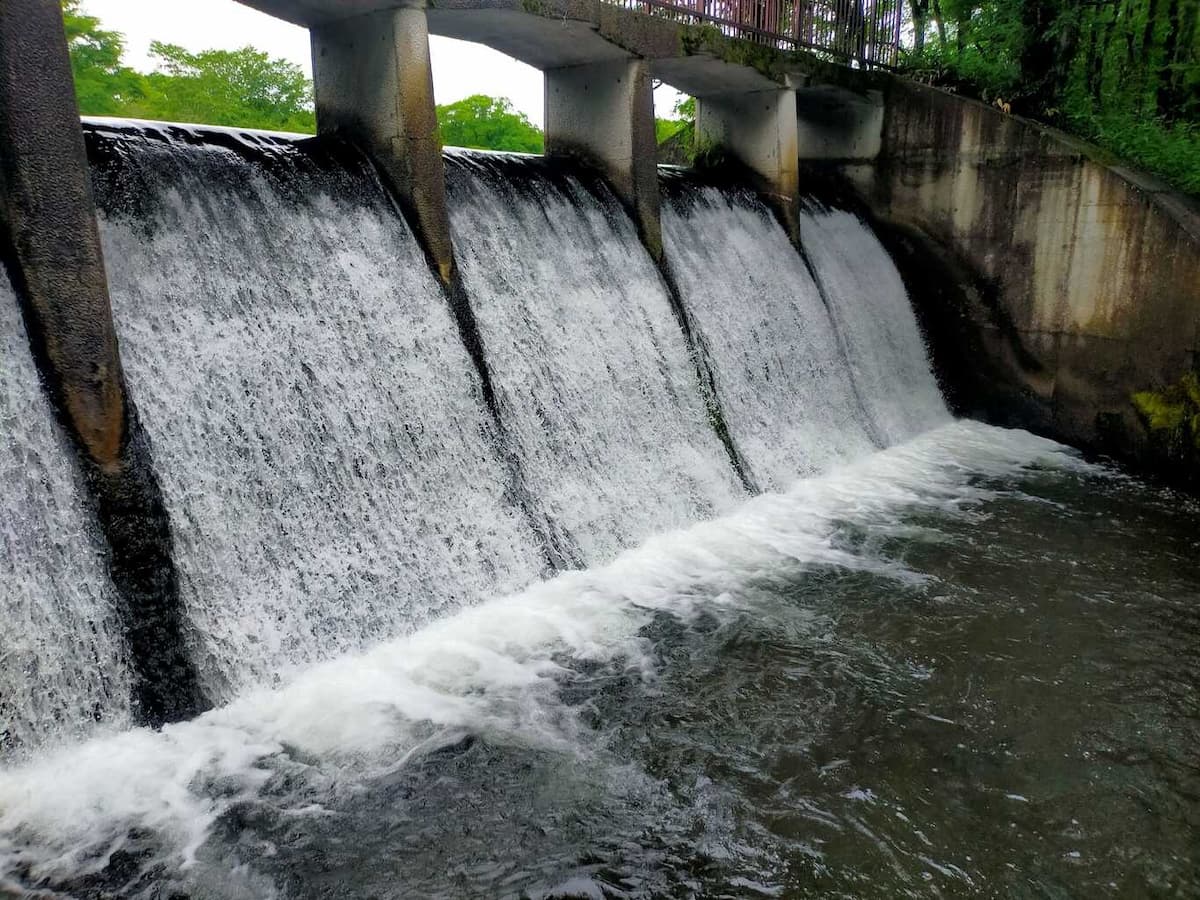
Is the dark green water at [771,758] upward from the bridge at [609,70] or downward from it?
downward

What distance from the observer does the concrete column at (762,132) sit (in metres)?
11.3

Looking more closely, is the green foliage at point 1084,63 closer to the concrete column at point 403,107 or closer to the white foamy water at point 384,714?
the white foamy water at point 384,714

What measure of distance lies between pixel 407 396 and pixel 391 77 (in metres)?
2.60

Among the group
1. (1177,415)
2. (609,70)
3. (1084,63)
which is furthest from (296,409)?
(1084,63)

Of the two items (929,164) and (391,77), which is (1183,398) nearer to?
(929,164)

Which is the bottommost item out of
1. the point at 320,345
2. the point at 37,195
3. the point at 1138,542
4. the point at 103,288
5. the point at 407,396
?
the point at 1138,542

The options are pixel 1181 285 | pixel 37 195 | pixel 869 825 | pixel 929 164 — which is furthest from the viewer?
pixel 929 164

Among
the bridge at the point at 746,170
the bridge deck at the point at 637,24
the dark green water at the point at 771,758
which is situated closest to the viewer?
the dark green water at the point at 771,758

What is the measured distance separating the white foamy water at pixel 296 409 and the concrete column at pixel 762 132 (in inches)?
236

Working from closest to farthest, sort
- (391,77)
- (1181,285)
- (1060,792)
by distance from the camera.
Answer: (1060,792), (391,77), (1181,285)

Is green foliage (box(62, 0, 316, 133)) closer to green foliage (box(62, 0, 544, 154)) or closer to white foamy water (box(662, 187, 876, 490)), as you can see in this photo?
green foliage (box(62, 0, 544, 154))

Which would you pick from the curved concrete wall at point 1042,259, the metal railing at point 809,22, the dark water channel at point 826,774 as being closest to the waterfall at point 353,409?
the dark water channel at point 826,774

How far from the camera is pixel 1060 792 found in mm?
4320

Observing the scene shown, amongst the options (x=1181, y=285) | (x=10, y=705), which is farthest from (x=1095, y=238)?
(x=10, y=705)
